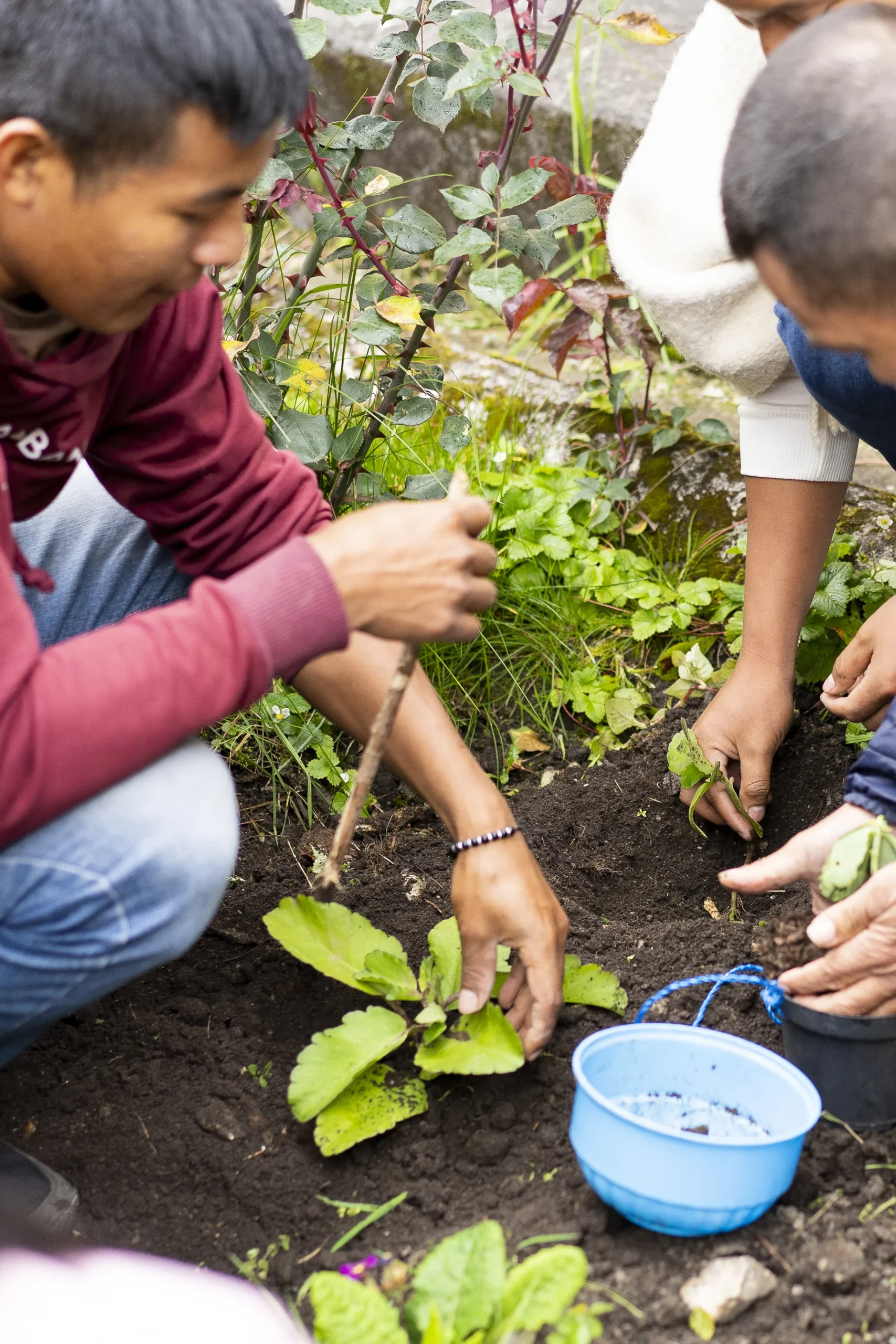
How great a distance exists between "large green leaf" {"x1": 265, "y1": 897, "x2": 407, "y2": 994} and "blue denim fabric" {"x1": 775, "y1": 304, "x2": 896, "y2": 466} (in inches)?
39.6

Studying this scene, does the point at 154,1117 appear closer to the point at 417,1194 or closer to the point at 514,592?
the point at 417,1194

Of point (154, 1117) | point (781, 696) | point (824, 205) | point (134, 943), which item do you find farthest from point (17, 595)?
point (781, 696)

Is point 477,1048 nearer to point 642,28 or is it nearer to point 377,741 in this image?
point 377,741

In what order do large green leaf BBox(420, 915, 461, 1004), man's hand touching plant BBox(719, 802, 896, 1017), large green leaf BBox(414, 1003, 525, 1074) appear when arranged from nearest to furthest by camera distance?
man's hand touching plant BBox(719, 802, 896, 1017) < large green leaf BBox(414, 1003, 525, 1074) < large green leaf BBox(420, 915, 461, 1004)

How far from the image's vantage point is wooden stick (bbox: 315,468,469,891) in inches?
53.7

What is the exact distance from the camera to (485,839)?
1.54 meters

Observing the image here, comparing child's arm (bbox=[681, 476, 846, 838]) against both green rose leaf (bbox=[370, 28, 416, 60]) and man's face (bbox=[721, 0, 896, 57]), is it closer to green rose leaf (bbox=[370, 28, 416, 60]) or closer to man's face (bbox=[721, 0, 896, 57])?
man's face (bbox=[721, 0, 896, 57])

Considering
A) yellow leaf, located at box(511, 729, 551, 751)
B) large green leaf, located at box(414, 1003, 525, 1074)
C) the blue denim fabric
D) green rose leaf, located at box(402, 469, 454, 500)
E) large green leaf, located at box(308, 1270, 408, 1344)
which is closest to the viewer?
large green leaf, located at box(308, 1270, 408, 1344)

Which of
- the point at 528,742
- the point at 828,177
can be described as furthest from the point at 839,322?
the point at 528,742

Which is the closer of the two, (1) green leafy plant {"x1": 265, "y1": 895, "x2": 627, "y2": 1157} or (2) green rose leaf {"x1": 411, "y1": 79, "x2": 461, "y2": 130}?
(1) green leafy plant {"x1": 265, "y1": 895, "x2": 627, "y2": 1157}

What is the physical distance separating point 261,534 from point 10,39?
64cm

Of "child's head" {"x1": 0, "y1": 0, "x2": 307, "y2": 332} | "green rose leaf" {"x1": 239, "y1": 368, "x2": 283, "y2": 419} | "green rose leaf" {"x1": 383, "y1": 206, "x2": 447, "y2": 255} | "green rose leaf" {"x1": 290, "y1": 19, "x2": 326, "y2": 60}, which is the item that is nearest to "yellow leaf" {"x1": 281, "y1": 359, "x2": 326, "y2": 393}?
"green rose leaf" {"x1": 239, "y1": 368, "x2": 283, "y2": 419}

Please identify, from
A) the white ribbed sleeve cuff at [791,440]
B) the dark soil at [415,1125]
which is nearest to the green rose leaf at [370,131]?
the white ribbed sleeve cuff at [791,440]

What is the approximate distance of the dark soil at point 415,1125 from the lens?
1308mm
